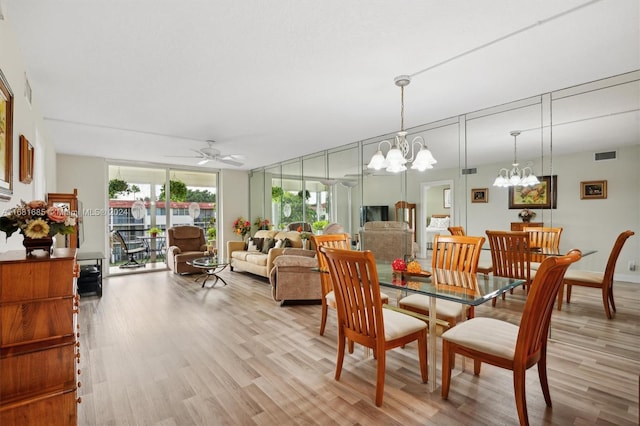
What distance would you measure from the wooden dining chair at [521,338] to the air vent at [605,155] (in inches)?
69.6

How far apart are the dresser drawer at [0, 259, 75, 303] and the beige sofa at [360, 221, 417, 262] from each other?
3.73m

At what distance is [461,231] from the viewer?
3.93m

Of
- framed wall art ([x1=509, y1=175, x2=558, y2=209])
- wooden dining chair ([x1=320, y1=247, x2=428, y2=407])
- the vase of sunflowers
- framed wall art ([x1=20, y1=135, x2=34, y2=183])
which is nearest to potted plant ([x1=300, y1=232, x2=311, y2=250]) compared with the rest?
framed wall art ([x1=509, y1=175, x2=558, y2=209])

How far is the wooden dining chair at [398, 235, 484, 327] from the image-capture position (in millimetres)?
2551

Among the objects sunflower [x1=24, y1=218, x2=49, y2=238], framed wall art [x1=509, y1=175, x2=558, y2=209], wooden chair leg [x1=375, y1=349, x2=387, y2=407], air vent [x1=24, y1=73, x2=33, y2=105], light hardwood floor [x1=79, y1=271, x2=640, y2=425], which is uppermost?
air vent [x1=24, y1=73, x2=33, y2=105]

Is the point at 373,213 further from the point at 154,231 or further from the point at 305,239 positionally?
the point at 154,231

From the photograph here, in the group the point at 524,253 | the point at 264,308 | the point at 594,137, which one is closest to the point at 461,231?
the point at 524,253

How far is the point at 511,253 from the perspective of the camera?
Answer: 3404 millimetres

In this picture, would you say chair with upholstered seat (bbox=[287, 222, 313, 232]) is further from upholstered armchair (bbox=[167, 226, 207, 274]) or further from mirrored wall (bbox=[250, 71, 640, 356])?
mirrored wall (bbox=[250, 71, 640, 356])

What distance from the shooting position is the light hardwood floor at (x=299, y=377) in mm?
1913

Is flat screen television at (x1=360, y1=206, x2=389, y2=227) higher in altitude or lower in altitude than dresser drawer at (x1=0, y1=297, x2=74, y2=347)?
higher

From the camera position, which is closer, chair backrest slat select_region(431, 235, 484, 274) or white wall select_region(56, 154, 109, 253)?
chair backrest slat select_region(431, 235, 484, 274)

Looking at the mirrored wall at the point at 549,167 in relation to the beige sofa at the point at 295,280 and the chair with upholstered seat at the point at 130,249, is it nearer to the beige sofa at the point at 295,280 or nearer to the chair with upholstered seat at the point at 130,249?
the beige sofa at the point at 295,280

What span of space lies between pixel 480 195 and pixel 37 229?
4142 millimetres
